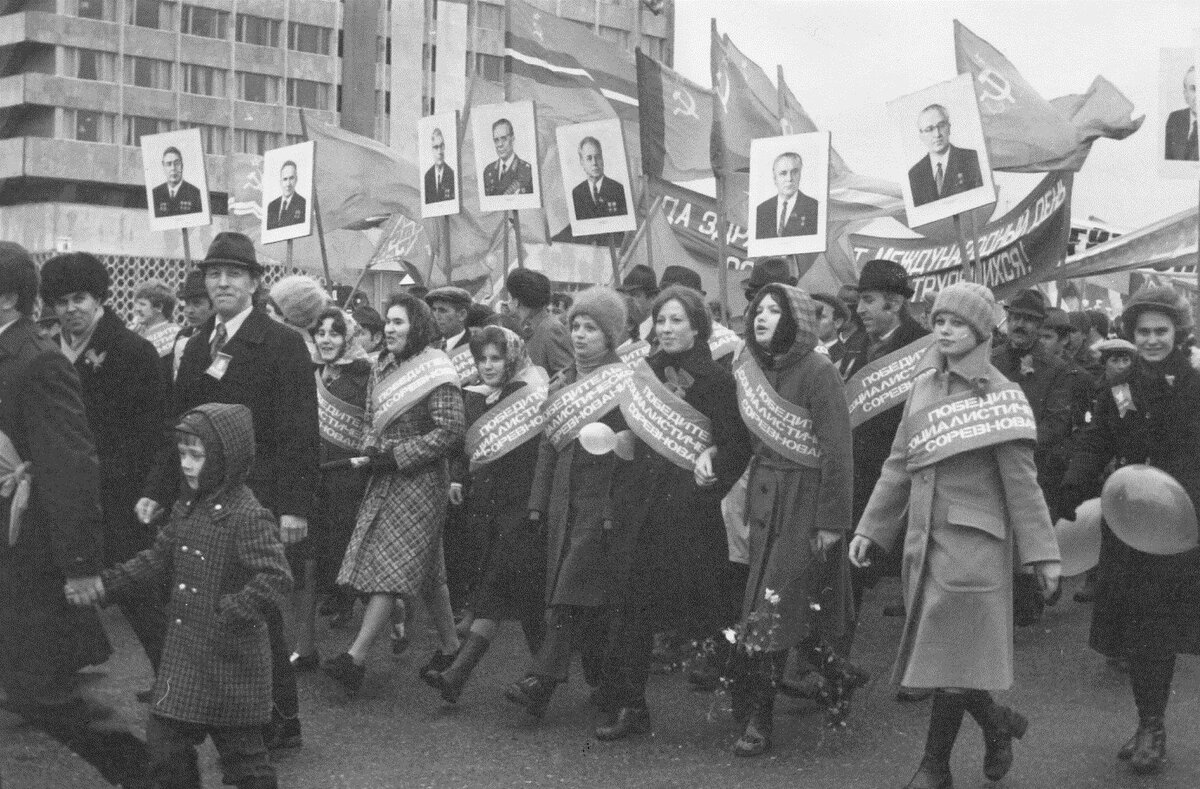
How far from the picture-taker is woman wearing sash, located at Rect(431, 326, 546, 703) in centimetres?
789

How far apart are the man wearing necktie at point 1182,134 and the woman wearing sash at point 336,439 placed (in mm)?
5993

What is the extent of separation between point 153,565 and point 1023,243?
11.2 m

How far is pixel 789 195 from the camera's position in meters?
12.6

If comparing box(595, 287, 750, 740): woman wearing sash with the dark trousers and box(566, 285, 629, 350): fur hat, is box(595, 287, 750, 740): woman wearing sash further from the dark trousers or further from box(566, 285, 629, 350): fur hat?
the dark trousers

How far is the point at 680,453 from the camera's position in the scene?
756 cm

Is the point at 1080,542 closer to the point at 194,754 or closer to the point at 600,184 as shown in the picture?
the point at 194,754

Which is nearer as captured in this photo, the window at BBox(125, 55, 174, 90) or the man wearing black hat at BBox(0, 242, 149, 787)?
the man wearing black hat at BBox(0, 242, 149, 787)

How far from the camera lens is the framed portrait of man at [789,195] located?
40.9 ft

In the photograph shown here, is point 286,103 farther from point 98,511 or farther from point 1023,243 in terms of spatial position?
point 98,511

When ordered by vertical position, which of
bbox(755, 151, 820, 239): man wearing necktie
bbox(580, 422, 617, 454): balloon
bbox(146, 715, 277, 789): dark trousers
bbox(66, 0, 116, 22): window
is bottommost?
bbox(146, 715, 277, 789): dark trousers

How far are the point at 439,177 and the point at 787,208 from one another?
5.48 metres

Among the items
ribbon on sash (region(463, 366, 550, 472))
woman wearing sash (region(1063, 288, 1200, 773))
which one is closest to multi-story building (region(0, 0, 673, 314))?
ribbon on sash (region(463, 366, 550, 472))

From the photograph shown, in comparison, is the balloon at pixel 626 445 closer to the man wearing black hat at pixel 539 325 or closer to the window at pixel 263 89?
the man wearing black hat at pixel 539 325

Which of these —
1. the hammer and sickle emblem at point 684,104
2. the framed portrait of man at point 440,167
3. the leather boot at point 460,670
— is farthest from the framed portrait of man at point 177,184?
the leather boot at point 460,670
